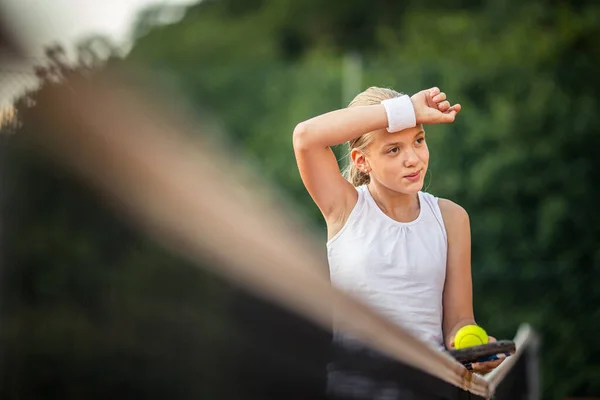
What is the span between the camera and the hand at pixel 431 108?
2.12 m

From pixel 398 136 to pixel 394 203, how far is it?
196 millimetres

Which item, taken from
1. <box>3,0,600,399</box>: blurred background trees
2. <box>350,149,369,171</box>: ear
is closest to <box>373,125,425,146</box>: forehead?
<box>350,149,369,171</box>: ear

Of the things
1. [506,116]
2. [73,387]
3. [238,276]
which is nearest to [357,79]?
[506,116]

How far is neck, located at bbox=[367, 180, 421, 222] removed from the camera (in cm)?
234

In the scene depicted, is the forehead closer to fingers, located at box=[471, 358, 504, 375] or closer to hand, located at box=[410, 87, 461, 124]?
hand, located at box=[410, 87, 461, 124]

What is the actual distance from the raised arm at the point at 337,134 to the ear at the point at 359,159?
0.06 m

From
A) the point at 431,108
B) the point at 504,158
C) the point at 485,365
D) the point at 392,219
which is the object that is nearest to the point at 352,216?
the point at 392,219

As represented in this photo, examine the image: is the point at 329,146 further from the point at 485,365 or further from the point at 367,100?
the point at 485,365

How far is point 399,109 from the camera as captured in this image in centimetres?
212

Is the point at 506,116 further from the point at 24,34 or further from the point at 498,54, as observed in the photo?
the point at 24,34

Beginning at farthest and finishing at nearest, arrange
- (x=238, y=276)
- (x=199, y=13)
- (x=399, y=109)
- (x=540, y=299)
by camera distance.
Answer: (x=199, y=13)
(x=540, y=299)
(x=399, y=109)
(x=238, y=276)

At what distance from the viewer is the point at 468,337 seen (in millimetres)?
2211

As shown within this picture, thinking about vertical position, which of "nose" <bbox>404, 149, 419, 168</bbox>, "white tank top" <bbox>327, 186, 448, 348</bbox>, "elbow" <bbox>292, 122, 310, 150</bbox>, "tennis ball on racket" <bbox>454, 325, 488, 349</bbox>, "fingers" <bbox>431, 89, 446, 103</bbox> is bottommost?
"tennis ball on racket" <bbox>454, 325, 488, 349</bbox>

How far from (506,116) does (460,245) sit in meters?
5.90
